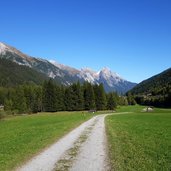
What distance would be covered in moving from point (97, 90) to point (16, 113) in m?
36.8

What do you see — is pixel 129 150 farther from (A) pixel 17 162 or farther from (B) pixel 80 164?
(A) pixel 17 162

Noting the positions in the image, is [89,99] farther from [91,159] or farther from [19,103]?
[91,159]

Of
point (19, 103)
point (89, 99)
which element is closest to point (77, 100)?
point (89, 99)

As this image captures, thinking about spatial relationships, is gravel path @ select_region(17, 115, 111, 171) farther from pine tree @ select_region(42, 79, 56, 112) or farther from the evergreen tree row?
the evergreen tree row

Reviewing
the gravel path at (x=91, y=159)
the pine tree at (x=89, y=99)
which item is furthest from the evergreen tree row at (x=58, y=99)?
the gravel path at (x=91, y=159)

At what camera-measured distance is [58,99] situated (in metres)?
132

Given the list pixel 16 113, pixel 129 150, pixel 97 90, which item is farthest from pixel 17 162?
pixel 97 90

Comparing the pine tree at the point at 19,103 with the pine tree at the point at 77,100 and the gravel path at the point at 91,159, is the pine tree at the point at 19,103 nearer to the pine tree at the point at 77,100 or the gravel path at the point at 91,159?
the pine tree at the point at 77,100

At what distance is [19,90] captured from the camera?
5349 inches

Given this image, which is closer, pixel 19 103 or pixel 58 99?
pixel 19 103

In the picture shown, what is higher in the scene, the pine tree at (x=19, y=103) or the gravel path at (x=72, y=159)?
the pine tree at (x=19, y=103)

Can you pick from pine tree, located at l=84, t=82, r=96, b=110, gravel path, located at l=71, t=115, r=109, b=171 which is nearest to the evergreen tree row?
pine tree, located at l=84, t=82, r=96, b=110

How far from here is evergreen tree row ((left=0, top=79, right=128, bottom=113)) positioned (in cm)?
13175

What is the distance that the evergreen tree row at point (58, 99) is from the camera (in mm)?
131750
